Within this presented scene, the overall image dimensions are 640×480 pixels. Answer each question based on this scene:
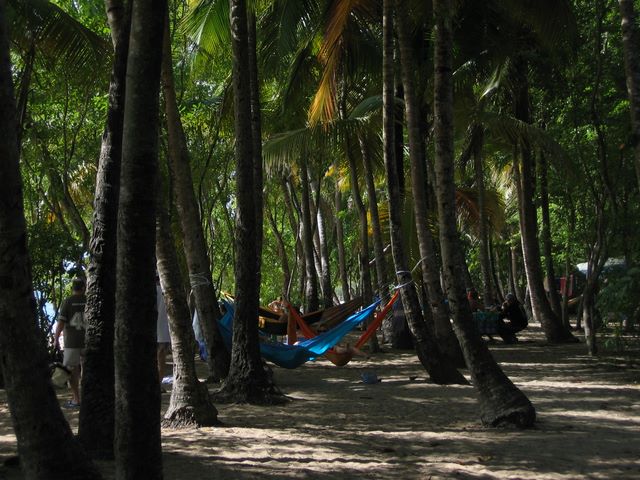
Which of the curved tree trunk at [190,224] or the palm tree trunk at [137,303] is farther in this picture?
the curved tree trunk at [190,224]

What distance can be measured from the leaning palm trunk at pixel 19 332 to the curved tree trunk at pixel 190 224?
470cm

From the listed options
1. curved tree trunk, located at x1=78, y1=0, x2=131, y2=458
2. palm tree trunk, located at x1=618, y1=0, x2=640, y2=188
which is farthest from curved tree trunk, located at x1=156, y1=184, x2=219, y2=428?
palm tree trunk, located at x1=618, y1=0, x2=640, y2=188

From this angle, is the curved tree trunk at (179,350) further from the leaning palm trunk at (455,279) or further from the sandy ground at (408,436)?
the leaning palm trunk at (455,279)

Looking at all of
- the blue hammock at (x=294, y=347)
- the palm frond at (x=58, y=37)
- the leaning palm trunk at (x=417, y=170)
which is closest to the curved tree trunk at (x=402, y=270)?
the leaning palm trunk at (x=417, y=170)

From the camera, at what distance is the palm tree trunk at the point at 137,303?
4215 millimetres

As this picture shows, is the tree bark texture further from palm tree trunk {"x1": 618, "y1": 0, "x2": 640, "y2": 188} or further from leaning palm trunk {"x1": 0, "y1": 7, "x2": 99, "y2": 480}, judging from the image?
leaning palm trunk {"x1": 0, "y1": 7, "x2": 99, "y2": 480}

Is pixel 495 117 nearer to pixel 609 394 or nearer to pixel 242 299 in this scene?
pixel 609 394

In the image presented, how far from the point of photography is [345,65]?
1547 cm

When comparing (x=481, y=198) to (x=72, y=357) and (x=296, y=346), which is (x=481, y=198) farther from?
(x=72, y=357)

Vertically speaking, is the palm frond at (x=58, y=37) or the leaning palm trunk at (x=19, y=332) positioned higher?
the palm frond at (x=58, y=37)

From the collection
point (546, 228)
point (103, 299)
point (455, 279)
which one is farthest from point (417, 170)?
point (546, 228)

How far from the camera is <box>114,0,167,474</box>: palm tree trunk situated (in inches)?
166

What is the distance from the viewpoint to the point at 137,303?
4.24m

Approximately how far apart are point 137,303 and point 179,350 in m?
3.46
